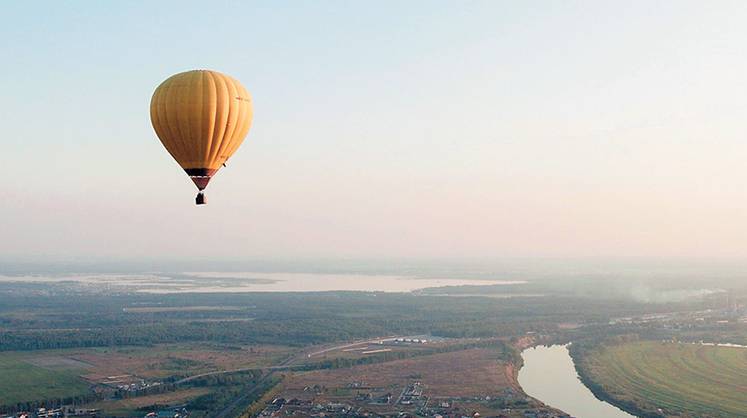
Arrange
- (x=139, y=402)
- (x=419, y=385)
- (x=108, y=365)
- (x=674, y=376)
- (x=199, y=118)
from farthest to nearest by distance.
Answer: (x=108, y=365)
(x=674, y=376)
(x=419, y=385)
(x=139, y=402)
(x=199, y=118)

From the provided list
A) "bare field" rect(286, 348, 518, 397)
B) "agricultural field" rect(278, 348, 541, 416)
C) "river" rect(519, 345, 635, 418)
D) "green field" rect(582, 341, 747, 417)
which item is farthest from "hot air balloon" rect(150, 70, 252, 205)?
"green field" rect(582, 341, 747, 417)

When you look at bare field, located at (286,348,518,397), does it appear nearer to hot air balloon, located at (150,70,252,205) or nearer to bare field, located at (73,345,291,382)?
bare field, located at (73,345,291,382)

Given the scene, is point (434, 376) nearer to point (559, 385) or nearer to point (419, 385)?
point (419, 385)

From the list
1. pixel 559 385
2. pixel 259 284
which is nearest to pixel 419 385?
pixel 559 385

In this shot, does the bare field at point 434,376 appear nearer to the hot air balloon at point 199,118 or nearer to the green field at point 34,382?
the green field at point 34,382

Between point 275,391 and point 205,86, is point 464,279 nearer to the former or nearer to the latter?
point 275,391

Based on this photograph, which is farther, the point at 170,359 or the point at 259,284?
the point at 259,284

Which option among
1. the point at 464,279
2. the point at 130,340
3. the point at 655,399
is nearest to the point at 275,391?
the point at 655,399

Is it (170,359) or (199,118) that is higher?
(199,118)
